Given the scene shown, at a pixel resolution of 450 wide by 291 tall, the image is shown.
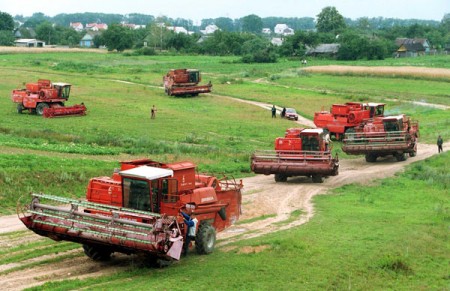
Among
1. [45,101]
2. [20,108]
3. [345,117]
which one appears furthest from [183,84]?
[345,117]

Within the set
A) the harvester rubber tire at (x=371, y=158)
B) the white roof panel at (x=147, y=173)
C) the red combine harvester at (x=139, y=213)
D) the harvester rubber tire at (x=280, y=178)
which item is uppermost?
the white roof panel at (x=147, y=173)

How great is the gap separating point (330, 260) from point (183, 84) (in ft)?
196

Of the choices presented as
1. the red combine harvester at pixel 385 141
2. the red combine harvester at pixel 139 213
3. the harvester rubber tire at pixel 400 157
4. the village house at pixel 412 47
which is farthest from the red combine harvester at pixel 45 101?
the village house at pixel 412 47

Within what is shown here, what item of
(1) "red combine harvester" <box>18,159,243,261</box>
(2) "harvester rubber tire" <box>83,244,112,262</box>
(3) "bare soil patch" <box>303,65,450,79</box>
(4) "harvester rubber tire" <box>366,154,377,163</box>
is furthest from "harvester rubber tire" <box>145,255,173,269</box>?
(3) "bare soil patch" <box>303,65,450,79</box>

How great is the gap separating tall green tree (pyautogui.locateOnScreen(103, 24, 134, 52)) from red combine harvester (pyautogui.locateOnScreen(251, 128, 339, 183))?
137831 millimetres

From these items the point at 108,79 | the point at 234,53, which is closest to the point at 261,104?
the point at 108,79

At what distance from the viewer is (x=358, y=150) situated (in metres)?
43.0

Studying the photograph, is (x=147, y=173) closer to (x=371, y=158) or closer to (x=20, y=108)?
(x=371, y=158)

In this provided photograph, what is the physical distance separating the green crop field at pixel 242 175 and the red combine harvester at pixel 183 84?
4.13 ft

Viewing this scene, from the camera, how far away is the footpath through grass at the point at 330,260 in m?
19.2

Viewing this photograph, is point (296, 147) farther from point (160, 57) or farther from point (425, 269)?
point (160, 57)

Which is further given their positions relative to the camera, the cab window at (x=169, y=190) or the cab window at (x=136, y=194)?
the cab window at (x=169, y=190)

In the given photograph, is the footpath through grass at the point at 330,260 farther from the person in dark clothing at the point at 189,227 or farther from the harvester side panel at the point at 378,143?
the harvester side panel at the point at 378,143

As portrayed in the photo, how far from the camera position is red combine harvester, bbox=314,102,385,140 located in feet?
167
